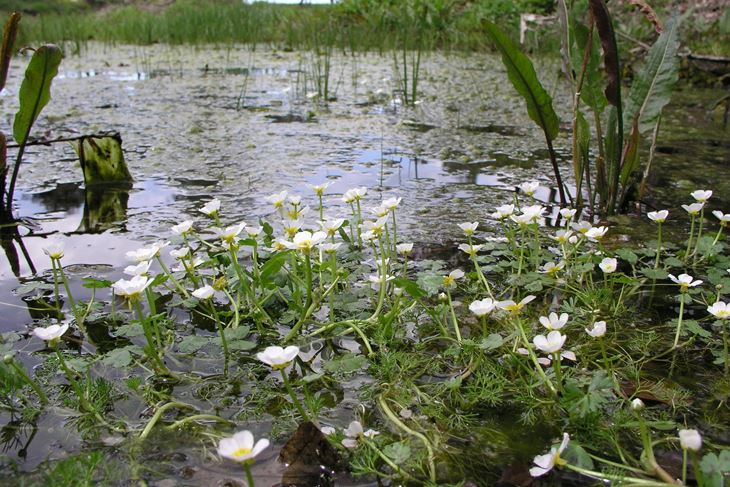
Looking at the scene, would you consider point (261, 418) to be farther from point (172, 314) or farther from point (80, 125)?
point (80, 125)

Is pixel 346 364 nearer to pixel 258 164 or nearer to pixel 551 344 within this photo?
pixel 551 344

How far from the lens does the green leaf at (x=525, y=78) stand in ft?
6.58

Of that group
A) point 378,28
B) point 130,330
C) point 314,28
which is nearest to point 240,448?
point 130,330

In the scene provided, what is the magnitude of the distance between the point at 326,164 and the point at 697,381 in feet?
6.57

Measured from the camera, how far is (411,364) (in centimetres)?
125

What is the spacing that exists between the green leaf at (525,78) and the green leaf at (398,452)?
141 centimetres

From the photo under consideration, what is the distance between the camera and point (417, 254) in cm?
190

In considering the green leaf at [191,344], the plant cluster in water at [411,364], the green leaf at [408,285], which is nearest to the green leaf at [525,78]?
the plant cluster in water at [411,364]

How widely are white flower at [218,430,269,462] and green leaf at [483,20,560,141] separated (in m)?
1.59

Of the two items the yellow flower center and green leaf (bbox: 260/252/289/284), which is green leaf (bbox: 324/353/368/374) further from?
the yellow flower center

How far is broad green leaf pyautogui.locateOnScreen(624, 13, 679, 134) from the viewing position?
6.79ft

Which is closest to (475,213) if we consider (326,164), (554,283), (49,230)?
(554,283)

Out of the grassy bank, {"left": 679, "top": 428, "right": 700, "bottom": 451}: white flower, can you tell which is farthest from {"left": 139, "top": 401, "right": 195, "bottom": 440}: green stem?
the grassy bank

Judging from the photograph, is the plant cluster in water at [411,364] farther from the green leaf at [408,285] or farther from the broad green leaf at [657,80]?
the broad green leaf at [657,80]
